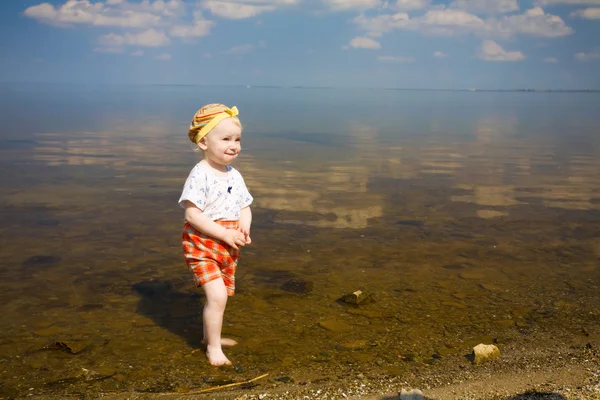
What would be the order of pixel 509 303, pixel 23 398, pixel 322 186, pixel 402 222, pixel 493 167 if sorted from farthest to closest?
pixel 493 167, pixel 322 186, pixel 402 222, pixel 509 303, pixel 23 398

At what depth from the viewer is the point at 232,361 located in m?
4.12

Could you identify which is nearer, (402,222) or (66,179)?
(402,222)

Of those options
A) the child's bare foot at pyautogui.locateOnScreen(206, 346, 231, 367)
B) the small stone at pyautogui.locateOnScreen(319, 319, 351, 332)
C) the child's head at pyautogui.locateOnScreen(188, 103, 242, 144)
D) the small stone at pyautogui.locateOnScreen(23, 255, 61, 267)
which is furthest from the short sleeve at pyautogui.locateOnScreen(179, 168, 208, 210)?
the small stone at pyautogui.locateOnScreen(23, 255, 61, 267)

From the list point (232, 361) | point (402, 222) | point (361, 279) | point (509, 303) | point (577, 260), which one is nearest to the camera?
point (232, 361)

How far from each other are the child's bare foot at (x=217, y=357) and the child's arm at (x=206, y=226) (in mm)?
791

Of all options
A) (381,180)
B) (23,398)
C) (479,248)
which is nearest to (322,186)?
(381,180)

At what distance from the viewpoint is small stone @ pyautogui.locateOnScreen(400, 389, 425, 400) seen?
334cm

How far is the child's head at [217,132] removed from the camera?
13.2 ft

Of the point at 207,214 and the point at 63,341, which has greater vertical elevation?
the point at 207,214

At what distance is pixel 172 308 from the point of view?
5125mm

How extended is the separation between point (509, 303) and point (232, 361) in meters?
2.74

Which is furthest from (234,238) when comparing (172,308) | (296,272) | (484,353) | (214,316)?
(296,272)

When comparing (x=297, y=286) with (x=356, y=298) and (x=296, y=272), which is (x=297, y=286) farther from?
(x=356, y=298)

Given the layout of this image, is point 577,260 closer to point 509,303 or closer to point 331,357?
point 509,303
